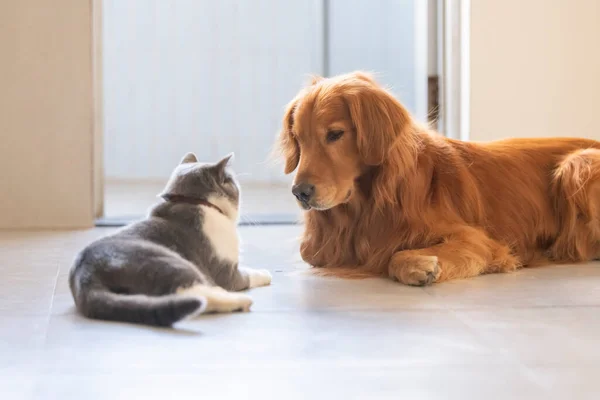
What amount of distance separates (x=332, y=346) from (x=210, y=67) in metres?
5.14

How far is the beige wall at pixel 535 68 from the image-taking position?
13.6ft

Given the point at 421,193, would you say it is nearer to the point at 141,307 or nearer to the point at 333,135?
the point at 333,135

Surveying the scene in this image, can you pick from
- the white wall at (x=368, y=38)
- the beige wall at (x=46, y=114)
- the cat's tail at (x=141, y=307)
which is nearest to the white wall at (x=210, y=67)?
the white wall at (x=368, y=38)

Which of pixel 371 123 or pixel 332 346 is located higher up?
pixel 371 123

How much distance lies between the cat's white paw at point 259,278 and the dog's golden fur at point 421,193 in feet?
0.91

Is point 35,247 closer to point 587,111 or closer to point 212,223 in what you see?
point 212,223

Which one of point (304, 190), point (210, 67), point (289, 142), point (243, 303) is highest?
point (210, 67)

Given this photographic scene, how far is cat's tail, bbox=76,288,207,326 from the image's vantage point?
5.61 ft

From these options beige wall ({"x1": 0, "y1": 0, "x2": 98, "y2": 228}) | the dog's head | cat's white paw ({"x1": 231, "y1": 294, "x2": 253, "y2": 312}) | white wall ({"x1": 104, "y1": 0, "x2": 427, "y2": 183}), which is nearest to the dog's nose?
the dog's head

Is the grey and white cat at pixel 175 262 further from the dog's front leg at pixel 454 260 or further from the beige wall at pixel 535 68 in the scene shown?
the beige wall at pixel 535 68

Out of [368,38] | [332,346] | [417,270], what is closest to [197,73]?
[368,38]

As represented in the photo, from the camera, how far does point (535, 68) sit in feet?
13.7

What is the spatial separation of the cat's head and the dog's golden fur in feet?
0.72

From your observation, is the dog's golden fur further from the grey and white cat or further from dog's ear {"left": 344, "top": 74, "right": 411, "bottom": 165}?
the grey and white cat
